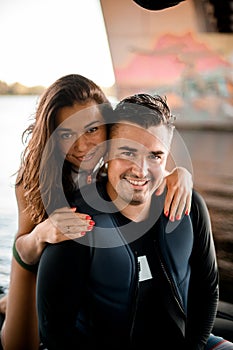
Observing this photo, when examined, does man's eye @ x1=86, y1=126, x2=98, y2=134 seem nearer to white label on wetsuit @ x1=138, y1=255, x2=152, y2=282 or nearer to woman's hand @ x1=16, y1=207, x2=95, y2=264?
woman's hand @ x1=16, y1=207, x2=95, y2=264

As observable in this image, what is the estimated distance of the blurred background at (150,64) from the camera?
127 cm

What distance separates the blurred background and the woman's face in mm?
122

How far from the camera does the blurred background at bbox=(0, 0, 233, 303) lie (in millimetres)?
1266

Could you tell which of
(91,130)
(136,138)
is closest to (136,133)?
(136,138)

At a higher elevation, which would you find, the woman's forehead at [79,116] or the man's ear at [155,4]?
the man's ear at [155,4]

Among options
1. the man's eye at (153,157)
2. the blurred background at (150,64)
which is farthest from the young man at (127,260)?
the blurred background at (150,64)

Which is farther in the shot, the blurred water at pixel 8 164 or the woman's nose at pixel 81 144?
the blurred water at pixel 8 164

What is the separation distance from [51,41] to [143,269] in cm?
77

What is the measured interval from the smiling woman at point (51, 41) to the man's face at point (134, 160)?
229 millimetres

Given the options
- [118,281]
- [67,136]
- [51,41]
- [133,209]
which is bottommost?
[118,281]

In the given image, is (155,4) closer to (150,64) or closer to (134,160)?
(150,64)

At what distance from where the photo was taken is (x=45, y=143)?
45.6 inches

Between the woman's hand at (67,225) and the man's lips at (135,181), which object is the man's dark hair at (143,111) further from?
the woman's hand at (67,225)

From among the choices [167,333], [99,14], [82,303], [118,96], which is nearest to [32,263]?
[82,303]
